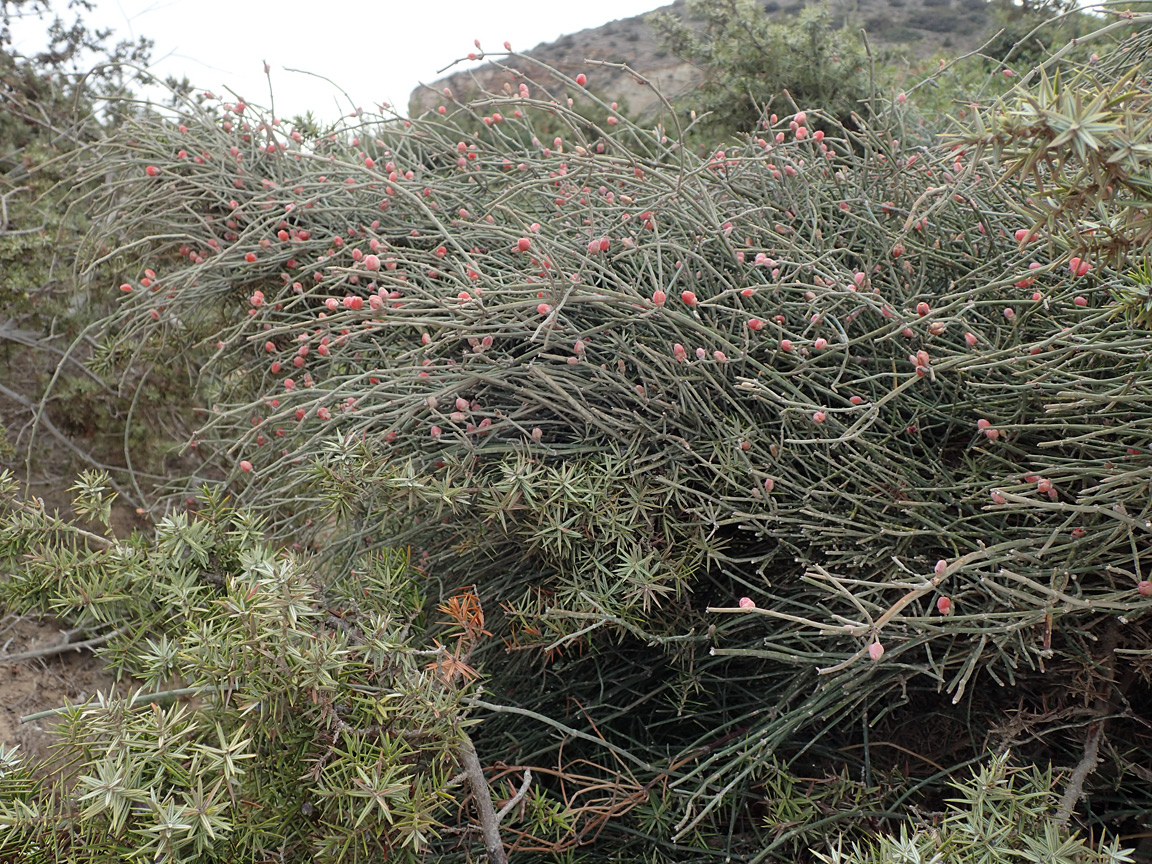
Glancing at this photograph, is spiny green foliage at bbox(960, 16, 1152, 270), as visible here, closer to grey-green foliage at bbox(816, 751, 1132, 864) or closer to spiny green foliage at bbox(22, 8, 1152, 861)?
spiny green foliage at bbox(22, 8, 1152, 861)

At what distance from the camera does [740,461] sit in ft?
4.80

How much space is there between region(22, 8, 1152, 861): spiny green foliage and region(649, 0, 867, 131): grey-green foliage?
7.85ft

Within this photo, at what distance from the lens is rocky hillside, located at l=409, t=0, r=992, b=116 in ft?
19.0

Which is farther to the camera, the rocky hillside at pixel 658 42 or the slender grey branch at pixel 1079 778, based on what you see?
the rocky hillside at pixel 658 42

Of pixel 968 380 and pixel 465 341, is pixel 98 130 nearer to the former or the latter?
pixel 465 341

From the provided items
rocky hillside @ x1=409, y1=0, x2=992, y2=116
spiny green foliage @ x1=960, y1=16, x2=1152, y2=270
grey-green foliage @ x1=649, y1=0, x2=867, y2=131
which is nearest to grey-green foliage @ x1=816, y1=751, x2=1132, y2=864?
spiny green foliage @ x1=960, y1=16, x2=1152, y2=270

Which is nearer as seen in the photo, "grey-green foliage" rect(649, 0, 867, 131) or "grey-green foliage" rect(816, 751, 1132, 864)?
"grey-green foliage" rect(816, 751, 1132, 864)

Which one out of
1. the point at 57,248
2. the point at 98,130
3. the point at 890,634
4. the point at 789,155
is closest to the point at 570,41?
the point at 98,130

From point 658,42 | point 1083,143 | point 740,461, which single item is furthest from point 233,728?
point 658,42

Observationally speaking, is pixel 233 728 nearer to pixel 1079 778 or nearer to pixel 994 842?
pixel 994 842

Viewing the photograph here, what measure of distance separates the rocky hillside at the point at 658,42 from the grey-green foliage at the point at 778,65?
1.30 m

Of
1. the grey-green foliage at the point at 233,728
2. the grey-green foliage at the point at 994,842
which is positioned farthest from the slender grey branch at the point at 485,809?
the grey-green foliage at the point at 994,842

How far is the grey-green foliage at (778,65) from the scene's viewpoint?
3996 millimetres

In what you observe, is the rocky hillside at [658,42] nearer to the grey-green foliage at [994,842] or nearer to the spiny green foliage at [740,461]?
the spiny green foliage at [740,461]
